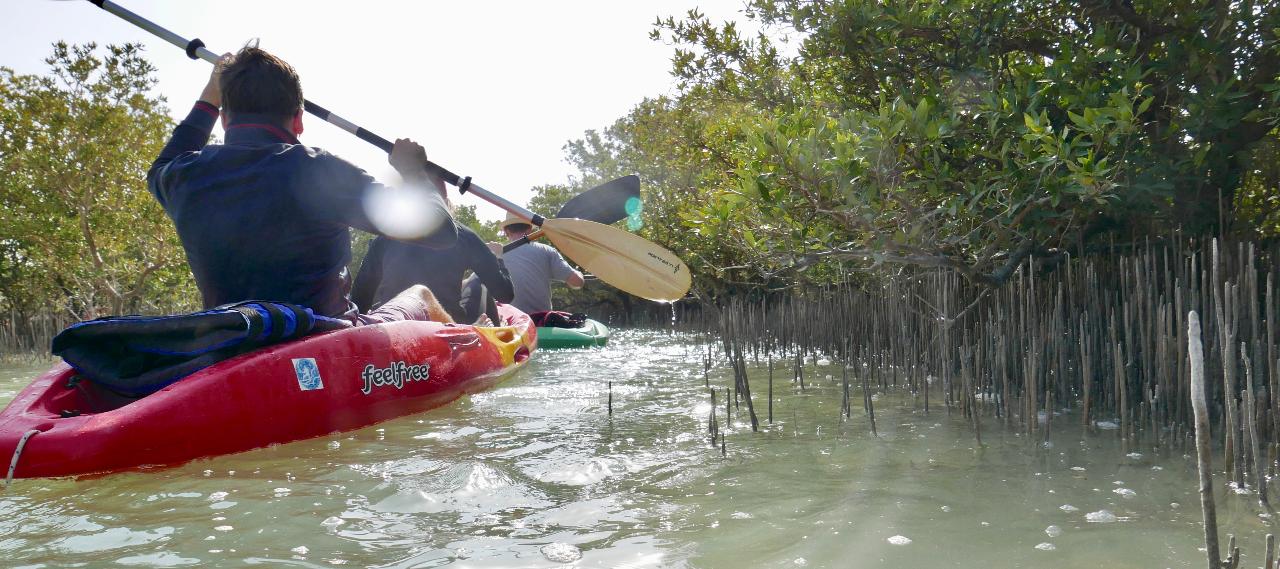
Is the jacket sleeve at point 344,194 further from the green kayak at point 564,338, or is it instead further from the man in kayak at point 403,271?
the green kayak at point 564,338

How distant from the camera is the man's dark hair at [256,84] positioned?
10.0 feet

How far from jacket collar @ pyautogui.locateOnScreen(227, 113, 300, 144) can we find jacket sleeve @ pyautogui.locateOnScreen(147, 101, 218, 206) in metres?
0.24

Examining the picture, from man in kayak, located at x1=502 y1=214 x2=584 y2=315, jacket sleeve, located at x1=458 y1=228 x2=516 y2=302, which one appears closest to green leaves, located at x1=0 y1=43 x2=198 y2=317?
man in kayak, located at x1=502 y1=214 x2=584 y2=315

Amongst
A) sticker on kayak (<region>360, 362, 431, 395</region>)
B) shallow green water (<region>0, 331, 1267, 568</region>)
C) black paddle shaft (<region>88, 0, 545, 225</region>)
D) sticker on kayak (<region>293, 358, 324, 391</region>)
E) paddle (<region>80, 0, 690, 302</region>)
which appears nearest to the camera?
shallow green water (<region>0, 331, 1267, 568</region>)

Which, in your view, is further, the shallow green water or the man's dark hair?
the man's dark hair

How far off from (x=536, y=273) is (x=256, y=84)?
5.25 m

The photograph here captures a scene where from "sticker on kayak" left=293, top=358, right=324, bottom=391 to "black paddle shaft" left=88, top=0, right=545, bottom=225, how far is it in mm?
1442

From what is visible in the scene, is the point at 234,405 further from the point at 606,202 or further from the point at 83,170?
the point at 83,170

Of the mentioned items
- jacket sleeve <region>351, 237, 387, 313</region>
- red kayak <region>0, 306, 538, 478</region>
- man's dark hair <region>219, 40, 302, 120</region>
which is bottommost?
red kayak <region>0, 306, 538, 478</region>

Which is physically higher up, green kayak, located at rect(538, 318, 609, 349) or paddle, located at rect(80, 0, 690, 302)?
paddle, located at rect(80, 0, 690, 302)

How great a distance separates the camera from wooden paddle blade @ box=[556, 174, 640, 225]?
7664 millimetres

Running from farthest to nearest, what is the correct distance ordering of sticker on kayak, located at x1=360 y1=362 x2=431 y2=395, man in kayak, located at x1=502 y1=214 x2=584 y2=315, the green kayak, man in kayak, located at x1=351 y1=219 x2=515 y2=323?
man in kayak, located at x1=502 y1=214 x2=584 y2=315
the green kayak
man in kayak, located at x1=351 y1=219 x2=515 y2=323
sticker on kayak, located at x1=360 y1=362 x2=431 y2=395

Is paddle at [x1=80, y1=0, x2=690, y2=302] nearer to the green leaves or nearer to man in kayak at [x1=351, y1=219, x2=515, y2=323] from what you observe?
man in kayak at [x1=351, y1=219, x2=515, y2=323]

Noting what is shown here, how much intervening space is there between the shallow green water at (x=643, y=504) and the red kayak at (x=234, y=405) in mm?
75
